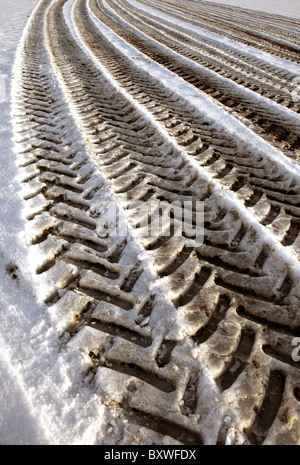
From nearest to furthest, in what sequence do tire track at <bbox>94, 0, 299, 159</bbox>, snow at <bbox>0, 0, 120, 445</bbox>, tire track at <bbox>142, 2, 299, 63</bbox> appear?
snow at <bbox>0, 0, 120, 445</bbox>
tire track at <bbox>94, 0, 299, 159</bbox>
tire track at <bbox>142, 2, 299, 63</bbox>

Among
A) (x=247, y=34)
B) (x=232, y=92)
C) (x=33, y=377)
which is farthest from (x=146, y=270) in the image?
(x=247, y=34)

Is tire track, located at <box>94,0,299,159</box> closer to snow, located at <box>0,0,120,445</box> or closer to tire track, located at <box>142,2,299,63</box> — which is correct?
tire track, located at <box>142,2,299,63</box>

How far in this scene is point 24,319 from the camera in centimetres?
167

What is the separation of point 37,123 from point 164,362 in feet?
9.98

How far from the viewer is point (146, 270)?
1961 millimetres

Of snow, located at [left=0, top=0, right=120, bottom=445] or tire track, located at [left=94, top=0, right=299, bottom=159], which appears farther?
tire track, located at [left=94, top=0, right=299, bottom=159]

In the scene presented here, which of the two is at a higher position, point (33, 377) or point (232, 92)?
point (232, 92)

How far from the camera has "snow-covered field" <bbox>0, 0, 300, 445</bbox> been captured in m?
1.40

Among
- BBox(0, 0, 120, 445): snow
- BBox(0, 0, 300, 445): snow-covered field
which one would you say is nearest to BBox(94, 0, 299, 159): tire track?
BBox(0, 0, 300, 445): snow-covered field

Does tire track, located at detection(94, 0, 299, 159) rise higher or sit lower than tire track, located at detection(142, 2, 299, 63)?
lower

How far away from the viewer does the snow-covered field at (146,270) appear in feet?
4.58

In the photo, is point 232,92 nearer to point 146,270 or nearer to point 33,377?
point 146,270

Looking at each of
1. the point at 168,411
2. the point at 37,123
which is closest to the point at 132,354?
the point at 168,411

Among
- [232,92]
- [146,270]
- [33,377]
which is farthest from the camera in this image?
[232,92]
